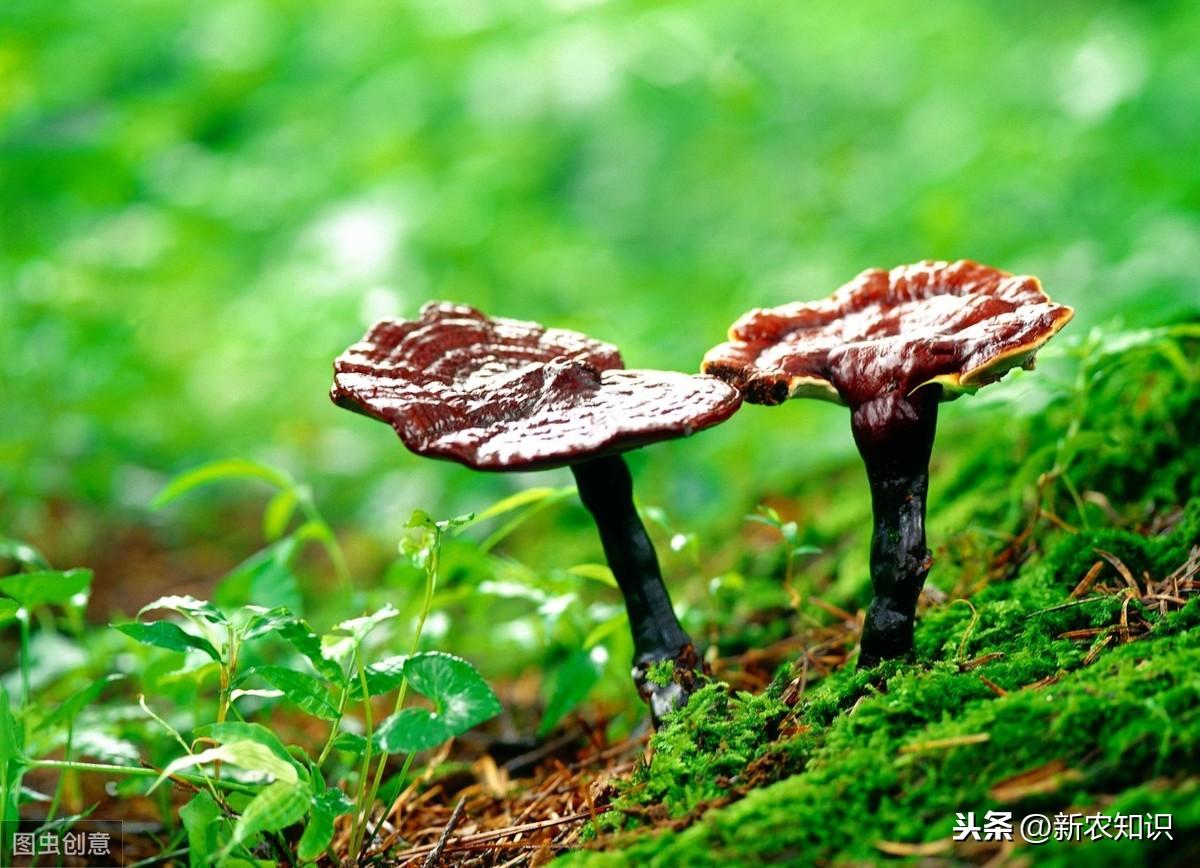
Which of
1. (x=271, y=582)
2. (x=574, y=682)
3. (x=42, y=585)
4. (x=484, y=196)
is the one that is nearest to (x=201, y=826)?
(x=42, y=585)

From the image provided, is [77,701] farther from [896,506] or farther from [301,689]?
[896,506]

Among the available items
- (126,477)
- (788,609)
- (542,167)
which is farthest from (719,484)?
(542,167)

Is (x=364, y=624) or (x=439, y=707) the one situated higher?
(x=364, y=624)

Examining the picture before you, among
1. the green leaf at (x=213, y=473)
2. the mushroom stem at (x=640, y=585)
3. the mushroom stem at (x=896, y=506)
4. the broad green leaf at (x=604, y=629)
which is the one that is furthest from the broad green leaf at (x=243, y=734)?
the mushroom stem at (x=896, y=506)

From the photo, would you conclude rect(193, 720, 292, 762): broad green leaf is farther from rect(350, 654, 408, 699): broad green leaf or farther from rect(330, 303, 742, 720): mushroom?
rect(330, 303, 742, 720): mushroom

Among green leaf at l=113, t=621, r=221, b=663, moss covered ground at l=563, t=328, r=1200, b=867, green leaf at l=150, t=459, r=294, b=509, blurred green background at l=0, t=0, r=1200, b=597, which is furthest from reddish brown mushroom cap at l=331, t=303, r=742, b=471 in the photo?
blurred green background at l=0, t=0, r=1200, b=597
